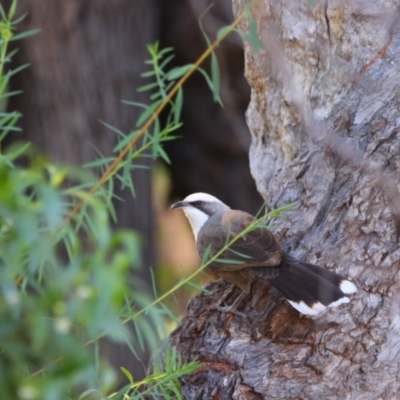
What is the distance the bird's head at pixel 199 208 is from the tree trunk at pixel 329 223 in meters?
0.62

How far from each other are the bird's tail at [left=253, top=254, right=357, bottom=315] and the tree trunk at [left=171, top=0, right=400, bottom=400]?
71 millimetres

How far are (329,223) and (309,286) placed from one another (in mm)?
353

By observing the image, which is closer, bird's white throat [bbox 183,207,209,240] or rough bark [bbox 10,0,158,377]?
→ bird's white throat [bbox 183,207,209,240]

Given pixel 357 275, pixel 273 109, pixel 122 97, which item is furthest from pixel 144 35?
pixel 357 275

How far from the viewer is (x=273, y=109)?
439 cm

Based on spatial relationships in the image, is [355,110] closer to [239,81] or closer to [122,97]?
[122,97]

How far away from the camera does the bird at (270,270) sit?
3.25 meters

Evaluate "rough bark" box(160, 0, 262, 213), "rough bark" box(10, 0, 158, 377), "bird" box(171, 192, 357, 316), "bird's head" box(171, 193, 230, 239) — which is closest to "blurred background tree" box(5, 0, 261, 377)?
"rough bark" box(10, 0, 158, 377)

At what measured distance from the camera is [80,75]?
6.89 meters

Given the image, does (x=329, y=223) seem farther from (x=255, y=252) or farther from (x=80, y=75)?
(x=80, y=75)

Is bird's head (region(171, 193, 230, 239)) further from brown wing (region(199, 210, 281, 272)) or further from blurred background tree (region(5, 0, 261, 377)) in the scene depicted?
blurred background tree (region(5, 0, 261, 377))

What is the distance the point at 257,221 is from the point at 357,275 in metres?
0.61

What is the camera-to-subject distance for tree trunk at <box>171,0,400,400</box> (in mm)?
3293

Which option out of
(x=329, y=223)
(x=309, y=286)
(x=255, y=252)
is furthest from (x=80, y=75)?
(x=309, y=286)
